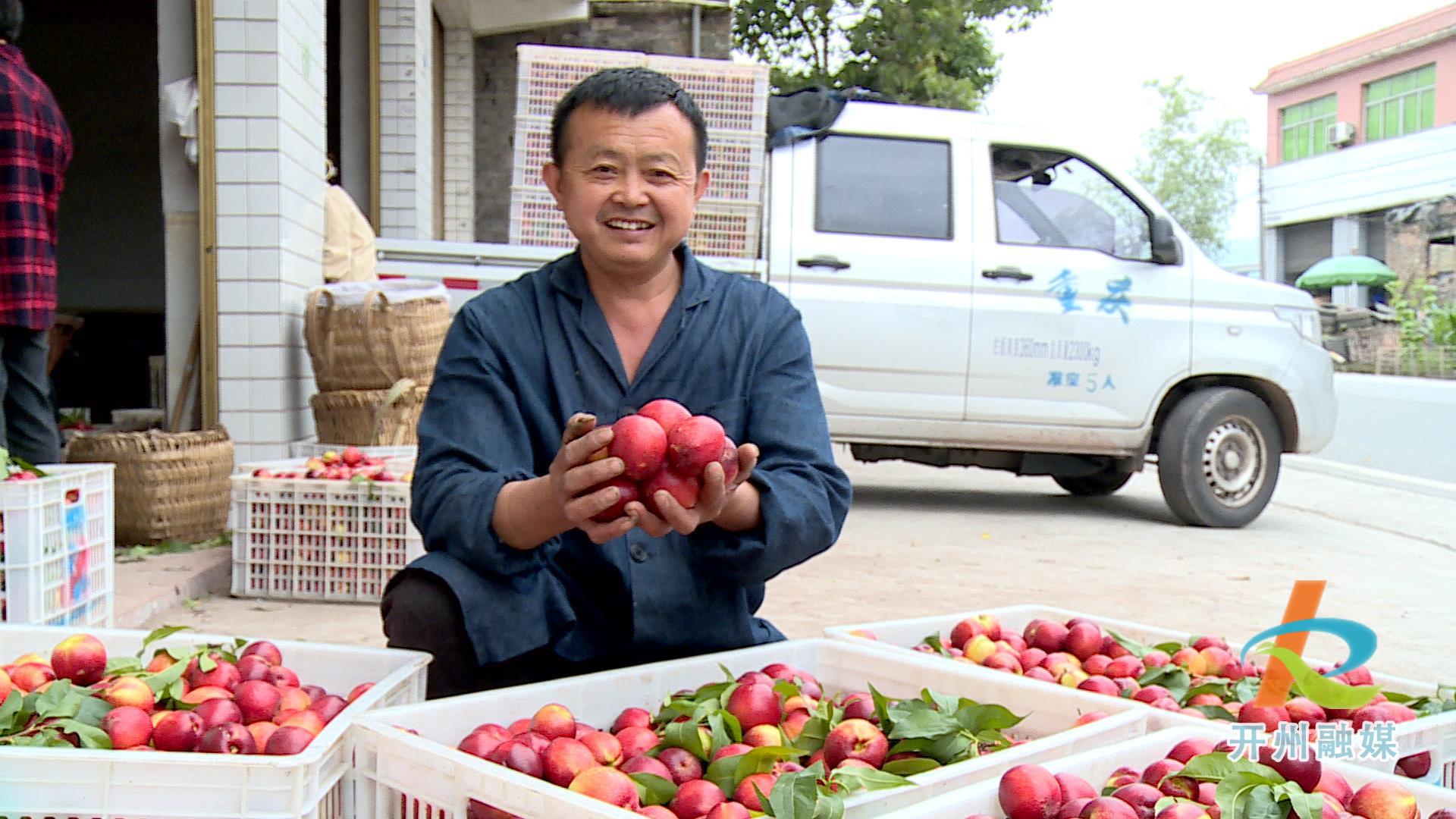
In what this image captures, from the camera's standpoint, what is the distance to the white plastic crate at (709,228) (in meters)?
7.55

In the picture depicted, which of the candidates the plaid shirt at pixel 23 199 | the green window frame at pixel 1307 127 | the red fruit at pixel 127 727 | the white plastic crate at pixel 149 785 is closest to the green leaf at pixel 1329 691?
the white plastic crate at pixel 149 785

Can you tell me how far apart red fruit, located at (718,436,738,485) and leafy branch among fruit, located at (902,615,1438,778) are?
995 mm

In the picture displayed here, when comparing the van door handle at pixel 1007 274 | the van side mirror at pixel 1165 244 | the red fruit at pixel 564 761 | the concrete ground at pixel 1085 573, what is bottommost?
the concrete ground at pixel 1085 573

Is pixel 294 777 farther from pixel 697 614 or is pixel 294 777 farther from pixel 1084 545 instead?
pixel 1084 545

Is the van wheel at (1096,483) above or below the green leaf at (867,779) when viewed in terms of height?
below

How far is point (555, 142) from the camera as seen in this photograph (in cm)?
248

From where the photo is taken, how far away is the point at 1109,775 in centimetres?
190

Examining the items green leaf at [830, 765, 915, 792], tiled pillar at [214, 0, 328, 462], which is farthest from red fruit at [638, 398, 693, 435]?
tiled pillar at [214, 0, 328, 462]

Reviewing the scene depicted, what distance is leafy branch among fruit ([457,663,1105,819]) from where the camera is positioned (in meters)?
1.73

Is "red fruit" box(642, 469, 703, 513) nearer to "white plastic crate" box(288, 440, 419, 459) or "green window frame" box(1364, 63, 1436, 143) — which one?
"white plastic crate" box(288, 440, 419, 459)

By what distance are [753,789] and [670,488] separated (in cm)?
45

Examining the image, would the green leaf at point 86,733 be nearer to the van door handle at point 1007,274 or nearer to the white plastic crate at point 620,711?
the white plastic crate at point 620,711

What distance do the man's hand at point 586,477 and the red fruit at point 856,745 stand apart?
461 mm

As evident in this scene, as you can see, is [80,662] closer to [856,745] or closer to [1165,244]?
[856,745]
